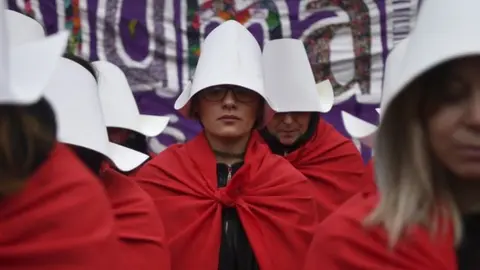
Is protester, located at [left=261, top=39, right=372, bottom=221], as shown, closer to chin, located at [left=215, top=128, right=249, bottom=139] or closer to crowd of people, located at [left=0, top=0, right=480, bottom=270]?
chin, located at [left=215, top=128, right=249, bottom=139]

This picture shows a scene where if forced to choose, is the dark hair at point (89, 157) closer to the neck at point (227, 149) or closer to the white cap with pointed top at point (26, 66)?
the white cap with pointed top at point (26, 66)

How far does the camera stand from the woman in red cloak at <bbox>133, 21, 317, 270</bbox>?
2.92 m

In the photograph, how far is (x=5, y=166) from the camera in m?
1.36

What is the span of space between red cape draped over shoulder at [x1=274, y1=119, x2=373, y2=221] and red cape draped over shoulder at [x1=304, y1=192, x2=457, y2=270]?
7.68 feet

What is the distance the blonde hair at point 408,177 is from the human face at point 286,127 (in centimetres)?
256

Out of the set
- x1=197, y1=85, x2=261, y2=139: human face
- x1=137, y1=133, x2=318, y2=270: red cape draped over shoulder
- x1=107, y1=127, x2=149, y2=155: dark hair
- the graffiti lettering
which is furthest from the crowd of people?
the graffiti lettering

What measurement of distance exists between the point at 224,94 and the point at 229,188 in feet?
1.25

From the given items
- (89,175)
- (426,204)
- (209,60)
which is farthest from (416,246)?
(209,60)

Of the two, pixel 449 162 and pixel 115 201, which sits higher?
pixel 449 162

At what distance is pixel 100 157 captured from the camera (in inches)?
87.0

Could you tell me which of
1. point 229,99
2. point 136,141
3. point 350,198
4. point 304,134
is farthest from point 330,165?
point 350,198

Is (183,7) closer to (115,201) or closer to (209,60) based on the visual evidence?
(209,60)

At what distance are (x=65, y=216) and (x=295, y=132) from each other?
2.79 metres

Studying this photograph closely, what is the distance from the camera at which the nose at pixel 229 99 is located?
3.17 metres
